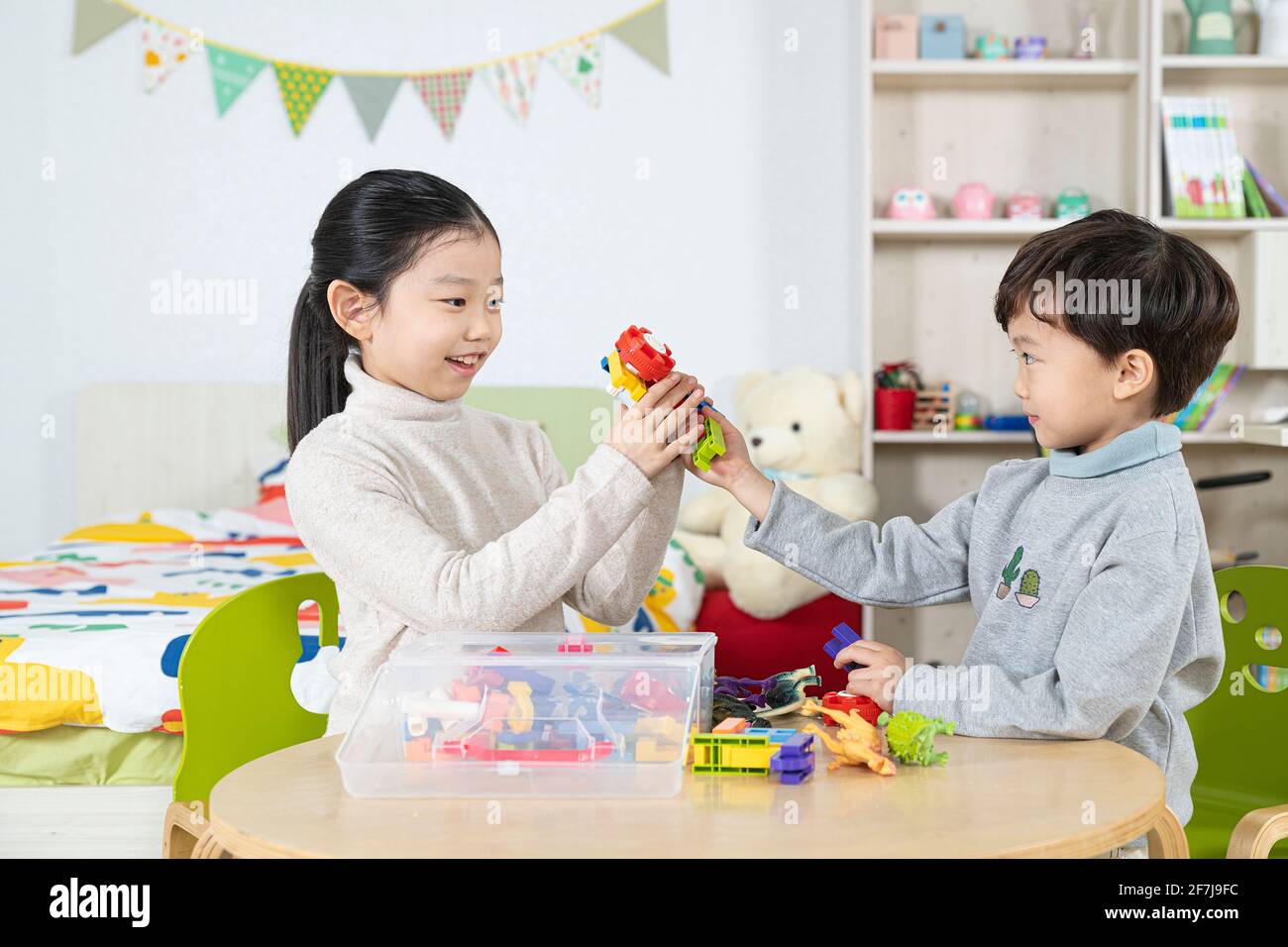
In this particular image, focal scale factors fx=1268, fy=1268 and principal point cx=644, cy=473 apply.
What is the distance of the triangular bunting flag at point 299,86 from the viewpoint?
3205 mm

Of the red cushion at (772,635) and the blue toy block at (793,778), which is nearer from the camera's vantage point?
the blue toy block at (793,778)

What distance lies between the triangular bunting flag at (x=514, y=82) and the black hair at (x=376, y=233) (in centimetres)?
209

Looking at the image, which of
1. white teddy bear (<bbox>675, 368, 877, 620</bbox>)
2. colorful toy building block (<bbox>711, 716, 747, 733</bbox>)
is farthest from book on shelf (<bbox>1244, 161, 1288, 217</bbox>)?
colorful toy building block (<bbox>711, 716, 747, 733</bbox>)

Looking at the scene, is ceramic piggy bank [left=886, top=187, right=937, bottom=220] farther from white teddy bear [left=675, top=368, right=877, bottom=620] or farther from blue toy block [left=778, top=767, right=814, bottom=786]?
blue toy block [left=778, top=767, right=814, bottom=786]

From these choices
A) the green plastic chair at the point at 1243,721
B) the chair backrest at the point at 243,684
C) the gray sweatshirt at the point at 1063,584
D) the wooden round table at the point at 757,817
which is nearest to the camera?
the wooden round table at the point at 757,817

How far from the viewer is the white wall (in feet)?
10.3

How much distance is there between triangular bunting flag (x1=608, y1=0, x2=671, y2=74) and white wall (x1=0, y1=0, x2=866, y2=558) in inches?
1.2

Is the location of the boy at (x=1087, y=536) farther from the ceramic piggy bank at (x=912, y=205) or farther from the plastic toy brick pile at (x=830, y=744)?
the ceramic piggy bank at (x=912, y=205)

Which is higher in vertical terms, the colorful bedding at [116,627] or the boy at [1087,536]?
the boy at [1087,536]

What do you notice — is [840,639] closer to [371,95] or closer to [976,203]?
[976,203]

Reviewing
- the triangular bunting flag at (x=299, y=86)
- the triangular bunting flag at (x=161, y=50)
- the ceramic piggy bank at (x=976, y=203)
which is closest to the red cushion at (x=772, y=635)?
the ceramic piggy bank at (x=976, y=203)
